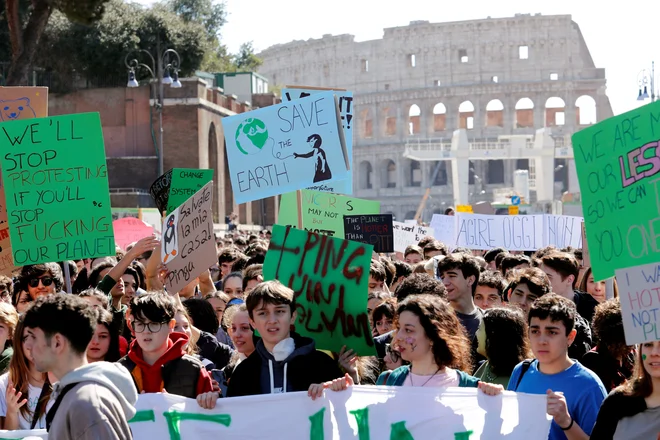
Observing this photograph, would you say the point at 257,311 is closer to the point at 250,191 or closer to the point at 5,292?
the point at 5,292

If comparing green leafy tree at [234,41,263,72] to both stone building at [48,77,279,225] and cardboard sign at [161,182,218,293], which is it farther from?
cardboard sign at [161,182,218,293]

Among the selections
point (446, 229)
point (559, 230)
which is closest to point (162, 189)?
point (446, 229)

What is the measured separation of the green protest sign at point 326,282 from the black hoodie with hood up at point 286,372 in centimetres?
40

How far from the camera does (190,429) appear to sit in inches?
154

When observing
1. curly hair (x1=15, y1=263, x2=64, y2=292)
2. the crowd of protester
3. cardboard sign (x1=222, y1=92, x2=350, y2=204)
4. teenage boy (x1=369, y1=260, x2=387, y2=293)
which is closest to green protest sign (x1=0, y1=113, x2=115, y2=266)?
curly hair (x1=15, y1=263, x2=64, y2=292)

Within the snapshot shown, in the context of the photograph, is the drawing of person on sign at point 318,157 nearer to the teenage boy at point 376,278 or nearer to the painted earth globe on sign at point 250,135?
the painted earth globe on sign at point 250,135

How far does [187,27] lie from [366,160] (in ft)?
149

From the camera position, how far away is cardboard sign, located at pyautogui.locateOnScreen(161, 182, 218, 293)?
5.83m

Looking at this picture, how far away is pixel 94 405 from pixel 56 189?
3422 mm

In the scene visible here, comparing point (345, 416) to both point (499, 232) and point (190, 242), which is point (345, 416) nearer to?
point (190, 242)

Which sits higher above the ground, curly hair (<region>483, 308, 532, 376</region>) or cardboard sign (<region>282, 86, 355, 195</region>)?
cardboard sign (<region>282, 86, 355, 195</region>)

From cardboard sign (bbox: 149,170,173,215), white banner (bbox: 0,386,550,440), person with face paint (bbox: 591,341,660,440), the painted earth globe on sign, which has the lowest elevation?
white banner (bbox: 0,386,550,440)

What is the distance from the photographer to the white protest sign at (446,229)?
42.2 feet

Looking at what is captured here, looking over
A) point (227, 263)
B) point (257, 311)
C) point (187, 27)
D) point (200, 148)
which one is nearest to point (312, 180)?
point (227, 263)
